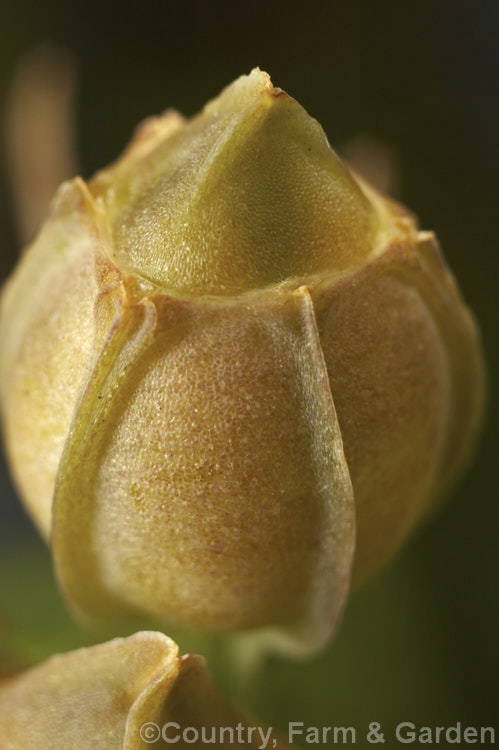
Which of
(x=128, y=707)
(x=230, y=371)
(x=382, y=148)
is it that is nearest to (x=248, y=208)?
(x=230, y=371)

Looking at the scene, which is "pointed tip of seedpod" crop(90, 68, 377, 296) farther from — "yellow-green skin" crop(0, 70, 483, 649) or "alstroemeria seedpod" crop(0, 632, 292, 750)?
"alstroemeria seedpod" crop(0, 632, 292, 750)

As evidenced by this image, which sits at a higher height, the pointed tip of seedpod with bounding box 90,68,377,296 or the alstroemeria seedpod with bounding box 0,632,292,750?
the pointed tip of seedpod with bounding box 90,68,377,296

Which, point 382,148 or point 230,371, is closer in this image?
point 230,371

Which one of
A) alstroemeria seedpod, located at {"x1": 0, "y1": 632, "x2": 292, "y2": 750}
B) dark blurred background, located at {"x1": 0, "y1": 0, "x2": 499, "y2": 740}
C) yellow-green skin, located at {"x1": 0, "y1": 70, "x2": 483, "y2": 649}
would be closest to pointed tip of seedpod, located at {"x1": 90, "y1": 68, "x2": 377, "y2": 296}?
yellow-green skin, located at {"x1": 0, "y1": 70, "x2": 483, "y2": 649}

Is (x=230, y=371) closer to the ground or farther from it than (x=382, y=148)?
closer to the ground

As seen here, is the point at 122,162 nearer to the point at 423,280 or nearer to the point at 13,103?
the point at 423,280

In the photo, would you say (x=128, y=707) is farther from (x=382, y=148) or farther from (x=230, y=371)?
(x=382, y=148)

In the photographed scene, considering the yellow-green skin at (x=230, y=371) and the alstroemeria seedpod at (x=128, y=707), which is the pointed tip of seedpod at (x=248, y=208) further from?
the alstroemeria seedpod at (x=128, y=707)
